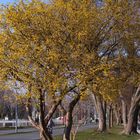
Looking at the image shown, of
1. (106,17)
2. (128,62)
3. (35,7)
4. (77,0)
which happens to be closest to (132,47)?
(128,62)

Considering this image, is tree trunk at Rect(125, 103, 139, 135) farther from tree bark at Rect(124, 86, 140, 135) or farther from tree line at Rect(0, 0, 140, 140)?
tree line at Rect(0, 0, 140, 140)

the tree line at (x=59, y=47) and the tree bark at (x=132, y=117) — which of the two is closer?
the tree line at (x=59, y=47)

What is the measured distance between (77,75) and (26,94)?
1781 mm

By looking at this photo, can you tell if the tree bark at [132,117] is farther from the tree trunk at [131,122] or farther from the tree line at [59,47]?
the tree line at [59,47]

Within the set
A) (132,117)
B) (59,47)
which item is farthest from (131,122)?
(59,47)

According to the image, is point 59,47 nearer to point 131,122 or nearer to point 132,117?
point 131,122

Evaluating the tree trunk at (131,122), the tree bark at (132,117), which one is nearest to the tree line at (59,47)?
the tree bark at (132,117)

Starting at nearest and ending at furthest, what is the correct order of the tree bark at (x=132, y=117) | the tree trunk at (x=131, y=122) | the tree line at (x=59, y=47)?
the tree line at (x=59, y=47) → the tree bark at (x=132, y=117) → the tree trunk at (x=131, y=122)

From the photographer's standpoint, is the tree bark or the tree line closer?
the tree line

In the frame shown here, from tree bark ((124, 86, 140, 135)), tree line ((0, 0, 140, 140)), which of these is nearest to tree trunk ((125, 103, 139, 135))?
Result: tree bark ((124, 86, 140, 135))

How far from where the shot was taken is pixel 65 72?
590 inches

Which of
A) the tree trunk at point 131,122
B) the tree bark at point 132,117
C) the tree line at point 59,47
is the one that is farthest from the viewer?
the tree trunk at point 131,122

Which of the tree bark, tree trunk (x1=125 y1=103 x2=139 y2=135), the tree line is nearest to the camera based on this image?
the tree line

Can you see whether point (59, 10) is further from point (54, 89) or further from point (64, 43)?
point (54, 89)
